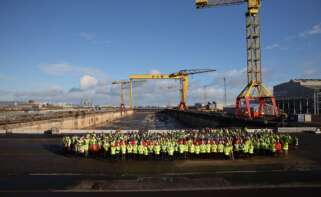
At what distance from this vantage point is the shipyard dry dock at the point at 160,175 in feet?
52.7

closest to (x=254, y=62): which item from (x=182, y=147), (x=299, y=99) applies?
(x=182, y=147)

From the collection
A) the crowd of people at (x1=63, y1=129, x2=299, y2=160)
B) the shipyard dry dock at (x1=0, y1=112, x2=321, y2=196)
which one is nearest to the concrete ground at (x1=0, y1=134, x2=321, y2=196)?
the shipyard dry dock at (x1=0, y1=112, x2=321, y2=196)

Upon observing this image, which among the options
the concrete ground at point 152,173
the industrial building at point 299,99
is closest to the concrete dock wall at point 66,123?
the concrete ground at point 152,173

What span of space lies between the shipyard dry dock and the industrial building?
69137 millimetres

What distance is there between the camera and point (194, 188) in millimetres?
16359

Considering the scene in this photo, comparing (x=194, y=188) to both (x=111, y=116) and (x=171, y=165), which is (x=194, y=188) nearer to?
(x=171, y=165)

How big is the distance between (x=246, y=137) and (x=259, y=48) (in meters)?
36.6

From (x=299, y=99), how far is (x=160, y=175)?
98416 mm

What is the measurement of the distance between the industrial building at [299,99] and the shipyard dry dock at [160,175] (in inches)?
2722

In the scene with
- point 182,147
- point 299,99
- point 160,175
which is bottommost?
point 160,175

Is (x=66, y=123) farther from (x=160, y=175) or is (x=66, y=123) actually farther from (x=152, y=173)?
(x=160, y=175)

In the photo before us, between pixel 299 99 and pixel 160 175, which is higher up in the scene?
pixel 299 99

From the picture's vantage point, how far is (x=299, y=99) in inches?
4247

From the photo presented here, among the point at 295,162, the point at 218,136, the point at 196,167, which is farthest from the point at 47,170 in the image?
the point at 295,162
